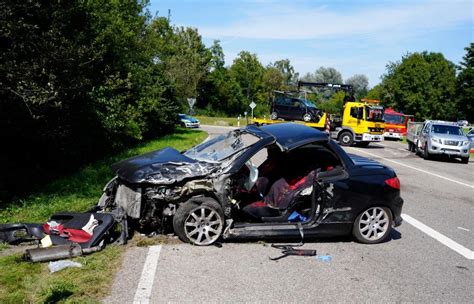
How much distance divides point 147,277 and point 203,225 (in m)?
1.21

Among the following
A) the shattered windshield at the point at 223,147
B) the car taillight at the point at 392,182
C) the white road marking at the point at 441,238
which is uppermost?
the shattered windshield at the point at 223,147

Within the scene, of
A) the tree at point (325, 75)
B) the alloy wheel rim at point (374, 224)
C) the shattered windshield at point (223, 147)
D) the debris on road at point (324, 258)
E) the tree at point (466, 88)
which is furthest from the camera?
the tree at point (325, 75)

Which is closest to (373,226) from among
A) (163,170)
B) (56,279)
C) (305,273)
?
(305,273)

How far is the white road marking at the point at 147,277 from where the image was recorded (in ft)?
14.4

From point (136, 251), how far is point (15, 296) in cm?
169

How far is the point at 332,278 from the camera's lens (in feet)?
17.0

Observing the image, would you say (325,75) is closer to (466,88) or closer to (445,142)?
(466,88)

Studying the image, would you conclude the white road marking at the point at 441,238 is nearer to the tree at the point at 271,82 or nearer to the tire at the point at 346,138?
the tire at the point at 346,138

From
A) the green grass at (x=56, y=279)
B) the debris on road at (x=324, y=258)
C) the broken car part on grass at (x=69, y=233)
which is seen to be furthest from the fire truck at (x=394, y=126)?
the green grass at (x=56, y=279)

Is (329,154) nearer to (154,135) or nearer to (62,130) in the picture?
(62,130)

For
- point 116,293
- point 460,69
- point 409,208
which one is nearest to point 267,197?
point 116,293

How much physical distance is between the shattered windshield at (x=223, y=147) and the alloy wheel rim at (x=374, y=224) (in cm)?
200

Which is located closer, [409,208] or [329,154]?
[329,154]

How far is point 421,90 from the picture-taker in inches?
2621
